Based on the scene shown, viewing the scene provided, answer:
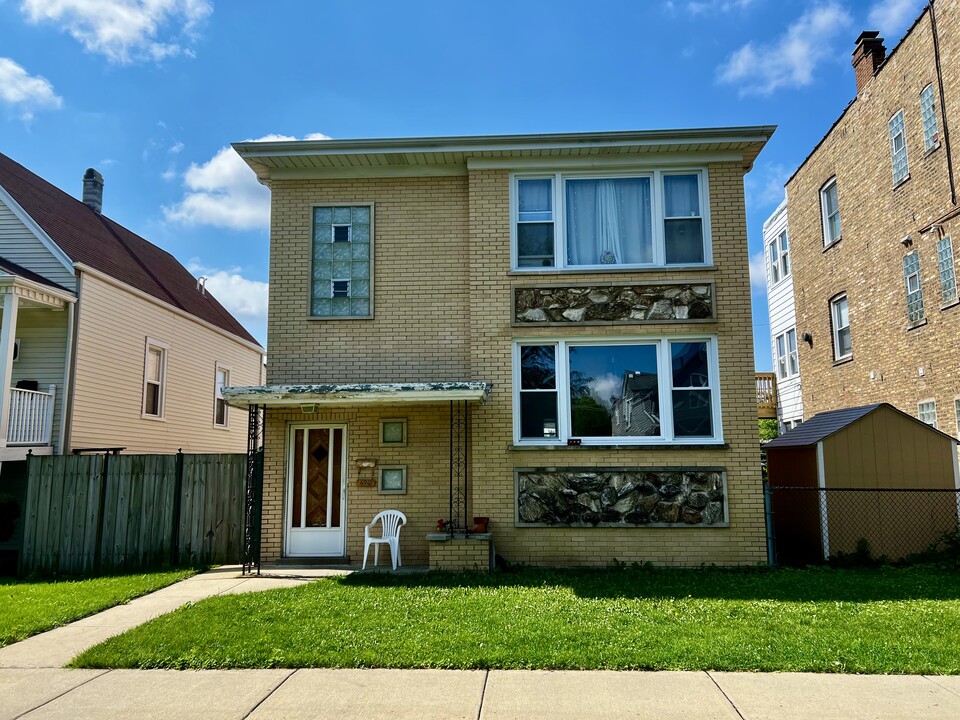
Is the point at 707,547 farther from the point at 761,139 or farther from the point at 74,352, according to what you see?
the point at 74,352

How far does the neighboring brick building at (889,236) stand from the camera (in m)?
13.8

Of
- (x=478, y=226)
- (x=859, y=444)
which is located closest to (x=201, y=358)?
(x=478, y=226)

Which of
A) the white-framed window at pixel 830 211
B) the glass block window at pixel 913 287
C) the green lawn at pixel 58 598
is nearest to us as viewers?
the green lawn at pixel 58 598

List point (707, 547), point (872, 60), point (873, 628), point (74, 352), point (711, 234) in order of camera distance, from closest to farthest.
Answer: point (873, 628), point (707, 547), point (711, 234), point (74, 352), point (872, 60)

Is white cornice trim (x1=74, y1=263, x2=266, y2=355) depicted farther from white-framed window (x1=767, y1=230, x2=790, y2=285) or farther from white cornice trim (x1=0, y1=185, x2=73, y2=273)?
white-framed window (x1=767, y1=230, x2=790, y2=285)

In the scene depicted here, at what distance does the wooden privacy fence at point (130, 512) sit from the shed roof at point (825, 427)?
8.88 metres

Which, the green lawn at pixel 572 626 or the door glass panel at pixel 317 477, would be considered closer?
the green lawn at pixel 572 626

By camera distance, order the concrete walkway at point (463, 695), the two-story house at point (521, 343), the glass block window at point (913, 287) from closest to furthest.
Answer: the concrete walkway at point (463, 695)
the two-story house at point (521, 343)
the glass block window at point (913, 287)

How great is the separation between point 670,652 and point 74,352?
12447 millimetres

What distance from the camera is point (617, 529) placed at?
34.6 ft

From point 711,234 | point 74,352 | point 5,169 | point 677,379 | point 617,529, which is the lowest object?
point 617,529

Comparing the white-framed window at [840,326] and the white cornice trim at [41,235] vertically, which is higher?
the white cornice trim at [41,235]

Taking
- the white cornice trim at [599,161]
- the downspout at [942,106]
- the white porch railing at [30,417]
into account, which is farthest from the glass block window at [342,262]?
the downspout at [942,106]

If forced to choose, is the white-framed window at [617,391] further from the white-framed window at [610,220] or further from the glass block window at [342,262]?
the glass block window at [342,262]
